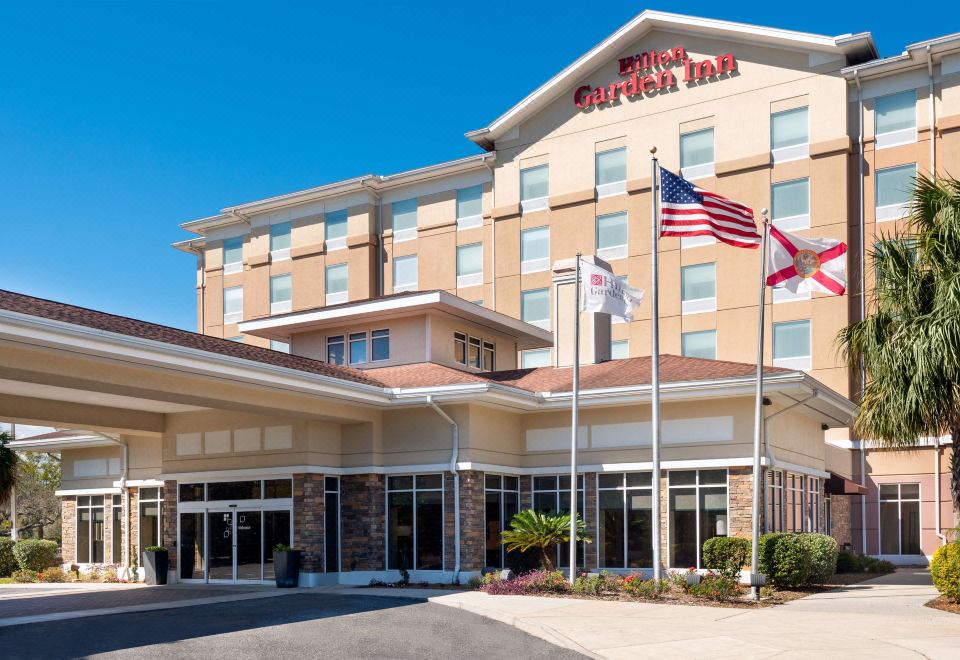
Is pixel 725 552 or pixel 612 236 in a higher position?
pixel 612 236

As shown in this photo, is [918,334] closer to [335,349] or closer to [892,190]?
[335,349]

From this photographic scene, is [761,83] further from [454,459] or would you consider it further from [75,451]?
[75,451]

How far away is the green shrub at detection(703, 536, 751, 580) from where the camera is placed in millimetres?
23141

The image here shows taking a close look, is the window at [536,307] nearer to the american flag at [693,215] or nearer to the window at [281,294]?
the window at [281,294]

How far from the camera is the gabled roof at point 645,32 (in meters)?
40.6

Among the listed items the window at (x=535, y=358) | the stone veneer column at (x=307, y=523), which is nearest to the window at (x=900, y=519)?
the window at (x=535, y=358)

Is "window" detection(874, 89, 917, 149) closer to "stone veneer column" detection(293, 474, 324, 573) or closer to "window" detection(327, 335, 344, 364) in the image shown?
"window" detection(327, 335, 344, 364)

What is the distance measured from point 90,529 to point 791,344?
27.2 metres

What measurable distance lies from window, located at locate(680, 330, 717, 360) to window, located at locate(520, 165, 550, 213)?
9.61 m

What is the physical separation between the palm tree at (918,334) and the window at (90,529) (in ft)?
81.8

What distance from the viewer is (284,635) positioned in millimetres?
16125

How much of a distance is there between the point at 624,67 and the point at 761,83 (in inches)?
252

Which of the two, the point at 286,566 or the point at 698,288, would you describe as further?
the point at 698,288

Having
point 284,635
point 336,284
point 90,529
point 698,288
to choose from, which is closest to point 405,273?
point 336,284
